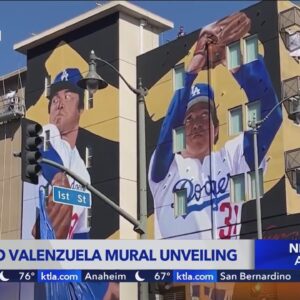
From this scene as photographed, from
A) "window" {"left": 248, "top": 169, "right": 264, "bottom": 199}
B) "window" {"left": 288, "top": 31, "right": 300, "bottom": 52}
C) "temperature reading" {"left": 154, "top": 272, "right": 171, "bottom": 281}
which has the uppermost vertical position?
"window" {"left": 288, "top": 31, "right": 300, "bottom": 52}

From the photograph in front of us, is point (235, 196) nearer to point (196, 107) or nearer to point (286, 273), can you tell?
point (196, 107)

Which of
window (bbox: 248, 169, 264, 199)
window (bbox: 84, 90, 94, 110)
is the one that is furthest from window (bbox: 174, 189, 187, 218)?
window (bbox: 84, 90, 94, 110)

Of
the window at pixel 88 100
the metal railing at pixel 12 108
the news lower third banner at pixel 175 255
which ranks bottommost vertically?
the news lower third banner at pixel 175 255

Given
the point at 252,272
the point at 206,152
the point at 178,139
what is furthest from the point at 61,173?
the point at 252,272

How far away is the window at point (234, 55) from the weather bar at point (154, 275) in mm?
18300

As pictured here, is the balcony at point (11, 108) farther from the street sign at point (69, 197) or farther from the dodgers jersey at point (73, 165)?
the street sign at point (69, 197)

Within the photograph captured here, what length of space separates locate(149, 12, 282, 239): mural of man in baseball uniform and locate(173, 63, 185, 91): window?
0.41 metres

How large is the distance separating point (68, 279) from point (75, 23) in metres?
26.6

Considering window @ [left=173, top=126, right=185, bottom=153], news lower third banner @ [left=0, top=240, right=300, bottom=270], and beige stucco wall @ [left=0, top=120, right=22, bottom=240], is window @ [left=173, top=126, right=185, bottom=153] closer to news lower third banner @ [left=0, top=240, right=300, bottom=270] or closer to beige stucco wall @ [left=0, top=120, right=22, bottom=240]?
beige stucco wall @ [left=0, top=120, right=22, bottom=240]

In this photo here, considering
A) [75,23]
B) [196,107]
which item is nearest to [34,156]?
[196,107]

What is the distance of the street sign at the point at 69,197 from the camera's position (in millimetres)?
19578

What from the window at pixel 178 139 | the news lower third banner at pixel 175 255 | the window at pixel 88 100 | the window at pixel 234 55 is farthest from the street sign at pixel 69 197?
the window at pixel 88 100

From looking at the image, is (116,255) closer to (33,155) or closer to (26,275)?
(26,275)

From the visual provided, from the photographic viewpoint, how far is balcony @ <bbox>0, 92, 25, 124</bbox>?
46.5 m
